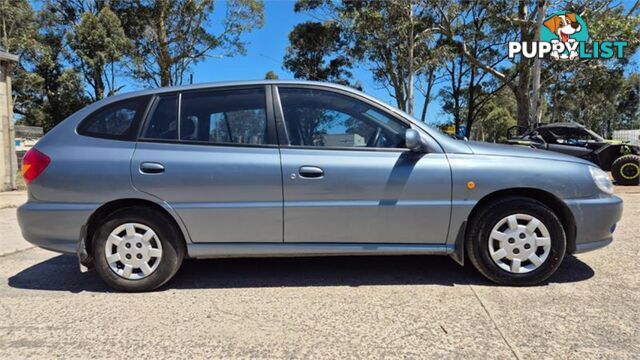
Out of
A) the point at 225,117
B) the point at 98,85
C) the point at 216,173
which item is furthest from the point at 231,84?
the point at 98,85

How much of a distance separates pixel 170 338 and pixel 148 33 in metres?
26.6

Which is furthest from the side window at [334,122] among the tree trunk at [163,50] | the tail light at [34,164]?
the tree trunk at [163,50]

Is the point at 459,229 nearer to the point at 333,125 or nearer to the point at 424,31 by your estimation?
the point at 333,125

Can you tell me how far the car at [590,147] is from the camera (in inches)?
470

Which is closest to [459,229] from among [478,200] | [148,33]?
[478,200]

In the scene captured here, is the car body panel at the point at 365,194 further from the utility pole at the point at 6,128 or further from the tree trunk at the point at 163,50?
the tree trunk at the point at 163,50

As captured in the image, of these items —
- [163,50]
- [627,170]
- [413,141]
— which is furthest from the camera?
[163,50]

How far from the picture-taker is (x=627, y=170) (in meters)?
12.0

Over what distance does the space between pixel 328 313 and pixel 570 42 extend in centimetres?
2068

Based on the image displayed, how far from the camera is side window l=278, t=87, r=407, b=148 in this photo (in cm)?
385

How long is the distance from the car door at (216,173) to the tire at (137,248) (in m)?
0.18

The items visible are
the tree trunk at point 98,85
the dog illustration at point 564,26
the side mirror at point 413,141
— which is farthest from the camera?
the tree trunk at point 98,85

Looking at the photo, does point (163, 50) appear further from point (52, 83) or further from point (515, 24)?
point (515, 24)

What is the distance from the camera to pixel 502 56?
2850 cm
